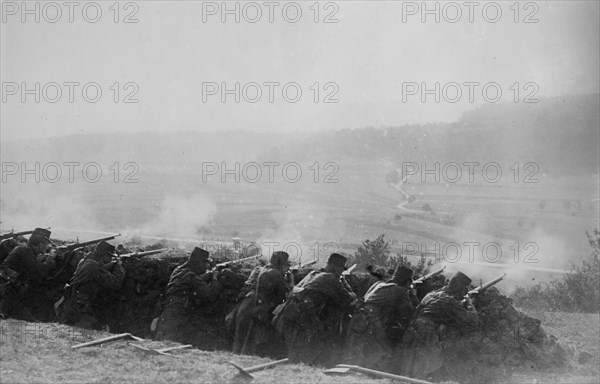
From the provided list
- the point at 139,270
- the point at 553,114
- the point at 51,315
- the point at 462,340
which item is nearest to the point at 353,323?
the point at 462,340

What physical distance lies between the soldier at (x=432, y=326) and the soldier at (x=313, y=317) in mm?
1308

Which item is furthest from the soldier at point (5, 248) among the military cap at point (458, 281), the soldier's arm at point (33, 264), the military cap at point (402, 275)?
the military cap at point (458, 281)

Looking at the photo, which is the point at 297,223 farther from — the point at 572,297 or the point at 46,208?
the point at 572,297

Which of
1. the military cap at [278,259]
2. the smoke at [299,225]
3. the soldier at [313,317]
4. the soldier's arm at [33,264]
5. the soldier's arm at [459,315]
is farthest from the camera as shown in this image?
the smoke at [299,225]

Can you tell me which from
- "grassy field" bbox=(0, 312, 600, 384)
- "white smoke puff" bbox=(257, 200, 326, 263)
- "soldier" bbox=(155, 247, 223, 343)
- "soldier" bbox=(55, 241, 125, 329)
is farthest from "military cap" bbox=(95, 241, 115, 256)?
"white smoke puff" bbox=(257, 200, 326, 263)

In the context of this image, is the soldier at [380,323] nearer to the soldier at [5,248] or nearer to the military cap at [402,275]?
the military cap at [402,275]

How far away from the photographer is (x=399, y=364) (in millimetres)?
11453

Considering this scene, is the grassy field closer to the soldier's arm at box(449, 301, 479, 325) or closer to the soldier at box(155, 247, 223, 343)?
the soldier's arm at box(449, 301, 479, 325)

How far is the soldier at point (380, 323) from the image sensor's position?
11398 millimetres

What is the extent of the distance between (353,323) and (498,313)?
2.93 meters

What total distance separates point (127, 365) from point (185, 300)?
352 centimetres

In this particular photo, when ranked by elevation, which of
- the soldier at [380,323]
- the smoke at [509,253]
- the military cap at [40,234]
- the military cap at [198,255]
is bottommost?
the smoke at [509,253]

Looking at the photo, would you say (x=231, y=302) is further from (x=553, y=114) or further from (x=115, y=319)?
(x=553, y=114)

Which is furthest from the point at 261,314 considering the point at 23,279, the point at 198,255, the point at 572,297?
the point at 572,297
